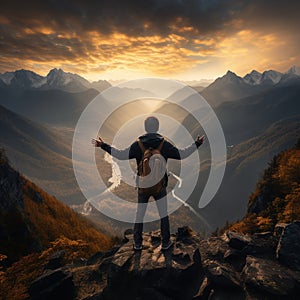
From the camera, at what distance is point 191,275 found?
8.61 meters

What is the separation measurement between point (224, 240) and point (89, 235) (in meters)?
94.0

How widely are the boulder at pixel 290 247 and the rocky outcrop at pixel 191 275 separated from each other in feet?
0.52

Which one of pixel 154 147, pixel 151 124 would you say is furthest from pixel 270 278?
pixel 151 124

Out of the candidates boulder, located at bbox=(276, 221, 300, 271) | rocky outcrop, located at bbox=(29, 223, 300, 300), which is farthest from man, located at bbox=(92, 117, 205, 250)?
boulder, located at bbox=(276, 221, 300, 271)

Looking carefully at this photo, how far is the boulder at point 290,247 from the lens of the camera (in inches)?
325

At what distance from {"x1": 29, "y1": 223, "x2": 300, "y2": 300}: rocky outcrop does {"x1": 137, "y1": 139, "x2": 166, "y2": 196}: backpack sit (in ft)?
Result: 9.26

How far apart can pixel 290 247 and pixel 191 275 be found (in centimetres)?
388

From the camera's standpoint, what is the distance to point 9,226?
30594mm

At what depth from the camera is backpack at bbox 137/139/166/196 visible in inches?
361

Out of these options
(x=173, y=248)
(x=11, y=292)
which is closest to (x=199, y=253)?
(x=173, y=248)

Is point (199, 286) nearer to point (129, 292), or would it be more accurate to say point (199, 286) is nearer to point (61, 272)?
point (129, 292)

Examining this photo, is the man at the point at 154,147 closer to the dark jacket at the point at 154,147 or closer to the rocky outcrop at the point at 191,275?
the dark jacket at the point at 154,147

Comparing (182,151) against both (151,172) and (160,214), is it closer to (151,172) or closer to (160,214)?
(151,172)

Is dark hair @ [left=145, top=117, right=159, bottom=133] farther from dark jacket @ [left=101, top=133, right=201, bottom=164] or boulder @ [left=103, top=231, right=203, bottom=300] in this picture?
boulder @ [left=103, top=231, right=203, bottom=300]
